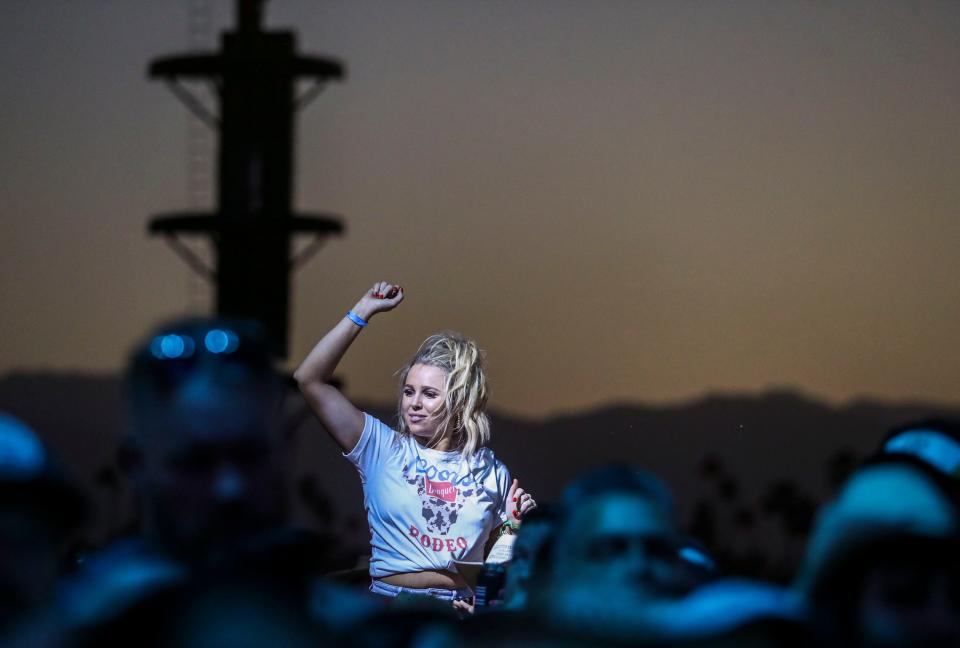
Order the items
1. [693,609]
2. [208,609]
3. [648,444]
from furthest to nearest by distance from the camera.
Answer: [648,444] < [693,609] < [208,609]

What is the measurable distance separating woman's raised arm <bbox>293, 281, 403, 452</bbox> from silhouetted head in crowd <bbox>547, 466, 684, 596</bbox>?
6.28 ft

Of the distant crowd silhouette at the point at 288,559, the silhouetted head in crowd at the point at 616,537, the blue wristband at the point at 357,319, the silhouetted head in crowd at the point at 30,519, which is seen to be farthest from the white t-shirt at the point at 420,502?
the silhouetted head in crowd at the point at 30,519

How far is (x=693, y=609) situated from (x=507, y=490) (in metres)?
2.27

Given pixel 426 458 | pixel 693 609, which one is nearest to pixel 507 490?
pixel 426 458

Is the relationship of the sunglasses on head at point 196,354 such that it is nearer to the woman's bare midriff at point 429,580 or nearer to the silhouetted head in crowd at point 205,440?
the silhouetted head in crowd at point 205,440

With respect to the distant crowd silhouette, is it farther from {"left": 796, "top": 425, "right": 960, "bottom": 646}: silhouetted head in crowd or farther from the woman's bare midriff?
the woman's bare midriff

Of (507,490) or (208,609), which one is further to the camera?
(507,490)

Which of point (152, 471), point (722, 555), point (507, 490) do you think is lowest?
point (722, 555)

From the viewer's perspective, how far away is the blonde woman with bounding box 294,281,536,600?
371 cm

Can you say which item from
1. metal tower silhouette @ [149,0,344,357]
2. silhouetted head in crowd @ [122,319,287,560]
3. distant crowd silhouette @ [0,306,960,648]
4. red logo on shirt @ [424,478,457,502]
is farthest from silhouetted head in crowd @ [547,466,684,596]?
metal tower silhouette @ [149,0,344,357]

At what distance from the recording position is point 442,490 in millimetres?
3754

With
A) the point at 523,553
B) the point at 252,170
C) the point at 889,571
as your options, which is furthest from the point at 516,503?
the point at 252,170

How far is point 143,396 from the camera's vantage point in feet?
5.32

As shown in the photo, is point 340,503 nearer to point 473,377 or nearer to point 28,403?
point 28,403
